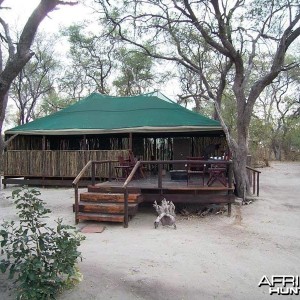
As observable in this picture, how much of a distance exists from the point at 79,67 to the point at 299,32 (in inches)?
685

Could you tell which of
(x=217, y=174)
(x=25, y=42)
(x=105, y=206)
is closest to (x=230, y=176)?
(x=217, y=174)

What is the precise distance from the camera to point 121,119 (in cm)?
1184

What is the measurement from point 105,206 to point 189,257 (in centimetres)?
241

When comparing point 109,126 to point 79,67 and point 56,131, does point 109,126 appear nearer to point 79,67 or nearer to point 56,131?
point 56,131

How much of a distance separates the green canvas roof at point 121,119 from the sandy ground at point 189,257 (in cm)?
389

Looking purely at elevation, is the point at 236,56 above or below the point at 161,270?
above

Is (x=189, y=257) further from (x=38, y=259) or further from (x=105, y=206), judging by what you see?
(x=105, y=206)

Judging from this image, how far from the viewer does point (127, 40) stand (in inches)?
441

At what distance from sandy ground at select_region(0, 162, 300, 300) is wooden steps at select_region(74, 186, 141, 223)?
22cm

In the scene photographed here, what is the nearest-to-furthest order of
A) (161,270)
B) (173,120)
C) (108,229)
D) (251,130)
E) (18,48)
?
(18,48) → (161,270) → (108,229) → (173,120) → (251,130)

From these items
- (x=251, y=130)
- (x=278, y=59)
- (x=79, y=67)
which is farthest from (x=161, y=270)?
(x=79, y=67)

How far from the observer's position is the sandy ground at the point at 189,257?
137 inches

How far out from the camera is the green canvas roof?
10719 mm

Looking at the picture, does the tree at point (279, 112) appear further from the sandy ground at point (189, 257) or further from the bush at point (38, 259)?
the bush at point (38, 259)
